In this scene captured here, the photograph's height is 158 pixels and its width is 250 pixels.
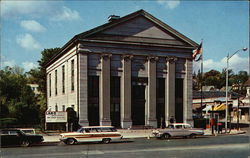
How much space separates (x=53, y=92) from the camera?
2157 inches

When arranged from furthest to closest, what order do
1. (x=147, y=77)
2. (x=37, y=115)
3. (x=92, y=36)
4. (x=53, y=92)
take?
(x=53, y=92) → (x=37, y=115) → (x=147, y=77) → (x=92, y=36)

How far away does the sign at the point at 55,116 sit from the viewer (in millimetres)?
33844

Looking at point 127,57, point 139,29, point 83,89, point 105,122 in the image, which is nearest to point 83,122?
point 105,122

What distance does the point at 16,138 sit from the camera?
23578 millimetres

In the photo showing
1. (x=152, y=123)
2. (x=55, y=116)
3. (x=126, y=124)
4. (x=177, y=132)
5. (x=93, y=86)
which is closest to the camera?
(x=177, y=132)

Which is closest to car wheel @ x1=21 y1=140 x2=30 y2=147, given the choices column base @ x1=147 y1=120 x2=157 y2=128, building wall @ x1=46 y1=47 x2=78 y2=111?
building wall @ x1=46 y1=47 x2=78 y2=111

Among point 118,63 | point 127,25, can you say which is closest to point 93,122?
point 118,63

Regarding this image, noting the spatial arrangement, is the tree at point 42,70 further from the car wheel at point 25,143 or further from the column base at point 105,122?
the car wheel at point 25,143

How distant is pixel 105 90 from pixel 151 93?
6853 millimetres

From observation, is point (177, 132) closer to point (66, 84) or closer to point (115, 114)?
point (115, 114)

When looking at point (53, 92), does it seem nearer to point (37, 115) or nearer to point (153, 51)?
point (37, 115)

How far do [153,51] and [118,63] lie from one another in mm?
5610

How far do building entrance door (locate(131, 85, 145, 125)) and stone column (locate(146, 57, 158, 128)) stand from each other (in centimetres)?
80

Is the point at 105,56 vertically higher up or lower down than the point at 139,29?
lower down
